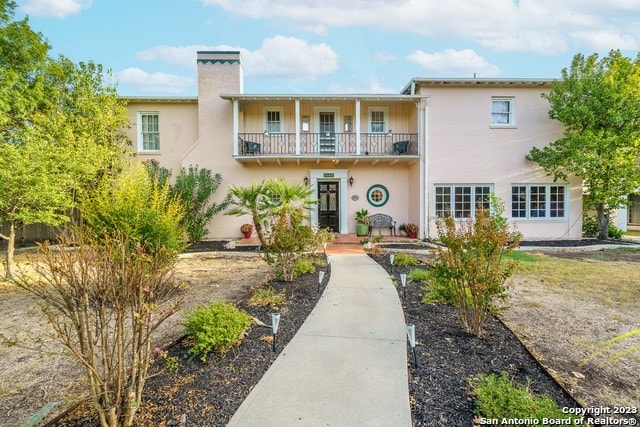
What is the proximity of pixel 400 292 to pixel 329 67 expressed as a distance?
889 inches

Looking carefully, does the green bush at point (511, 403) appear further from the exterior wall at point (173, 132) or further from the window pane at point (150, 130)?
the window pane at point (150, 130)

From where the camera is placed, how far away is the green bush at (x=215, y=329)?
328 cm

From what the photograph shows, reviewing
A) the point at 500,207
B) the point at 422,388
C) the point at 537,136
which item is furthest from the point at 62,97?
the point at 537,136

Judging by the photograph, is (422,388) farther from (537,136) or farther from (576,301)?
(537,136)

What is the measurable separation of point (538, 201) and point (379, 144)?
7.09m

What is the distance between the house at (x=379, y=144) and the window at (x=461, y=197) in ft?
0.14

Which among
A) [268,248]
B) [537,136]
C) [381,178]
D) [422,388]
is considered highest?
[537,136]

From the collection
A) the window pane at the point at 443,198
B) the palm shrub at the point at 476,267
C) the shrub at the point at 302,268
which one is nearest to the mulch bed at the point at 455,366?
the palm shrub at the point at 476,267

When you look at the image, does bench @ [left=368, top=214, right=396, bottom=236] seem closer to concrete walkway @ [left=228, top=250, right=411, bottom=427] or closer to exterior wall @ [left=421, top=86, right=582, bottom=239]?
exterior wall @ [left=421, top=86, right=582, bottom=239]

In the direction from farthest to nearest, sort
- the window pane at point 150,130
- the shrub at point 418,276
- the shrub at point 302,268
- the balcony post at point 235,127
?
the window pane at point 150,130
the balcony post at point 235,127
the shrub at point 302,268
the shrub at point 418,276

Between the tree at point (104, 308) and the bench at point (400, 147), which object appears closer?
the tree at point (104, 308)

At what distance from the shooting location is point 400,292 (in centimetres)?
566

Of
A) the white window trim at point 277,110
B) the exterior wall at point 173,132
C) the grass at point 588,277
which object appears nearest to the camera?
the grass at point 588,277

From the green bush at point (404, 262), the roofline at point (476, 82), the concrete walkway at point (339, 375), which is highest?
the roofline at point (476, 82)
